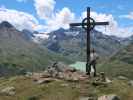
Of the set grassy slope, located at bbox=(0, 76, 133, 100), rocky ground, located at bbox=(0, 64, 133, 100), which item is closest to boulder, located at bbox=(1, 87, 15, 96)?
rocky ground, located at bbox=(0, 64, 133, 100)

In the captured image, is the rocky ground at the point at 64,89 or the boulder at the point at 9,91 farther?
the boulder at the point at 9,91

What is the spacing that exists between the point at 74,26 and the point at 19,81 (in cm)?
1130

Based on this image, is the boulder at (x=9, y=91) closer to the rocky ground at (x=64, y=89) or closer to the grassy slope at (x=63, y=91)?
the rocky ground at (x=64, y=89)

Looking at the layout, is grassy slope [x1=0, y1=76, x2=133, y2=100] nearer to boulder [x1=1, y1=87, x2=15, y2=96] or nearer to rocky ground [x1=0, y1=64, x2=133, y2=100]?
rocky ground [x1=0, y1=64, x2=133, y2=100]

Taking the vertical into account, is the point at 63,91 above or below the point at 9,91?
above

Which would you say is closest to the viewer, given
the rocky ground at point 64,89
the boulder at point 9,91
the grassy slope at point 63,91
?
the rocky ground at point 64,89

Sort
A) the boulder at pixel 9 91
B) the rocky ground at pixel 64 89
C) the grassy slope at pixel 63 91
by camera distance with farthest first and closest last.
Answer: the boulder at pixel 9 91 < the grassy slope at pixel 63 91 < the rocky ground at pixel 64 89

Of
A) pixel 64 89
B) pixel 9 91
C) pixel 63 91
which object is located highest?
pixel 64 89

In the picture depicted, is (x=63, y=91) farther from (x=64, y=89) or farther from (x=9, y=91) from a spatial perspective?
(x=9, y=91)

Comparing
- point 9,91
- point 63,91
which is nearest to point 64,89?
point 63,91

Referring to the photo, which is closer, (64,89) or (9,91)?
(64,89)

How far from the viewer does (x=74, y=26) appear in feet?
169

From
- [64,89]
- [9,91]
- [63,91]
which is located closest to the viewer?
[63,91]

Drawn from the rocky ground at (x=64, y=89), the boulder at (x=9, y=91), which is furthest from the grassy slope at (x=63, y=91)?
the boulder at (x=9, y=91)
